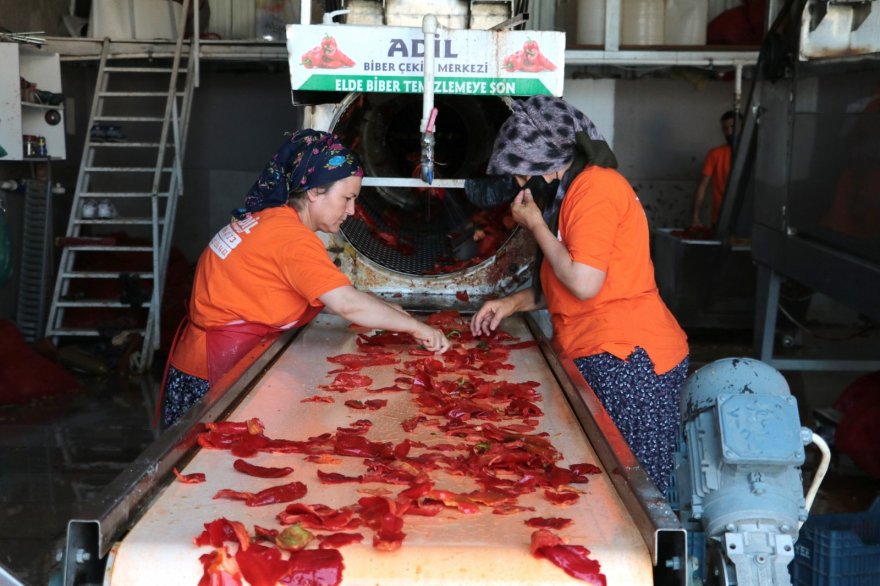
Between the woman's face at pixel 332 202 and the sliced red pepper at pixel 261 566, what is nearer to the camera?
the sliced red pepper at pixel 261 566

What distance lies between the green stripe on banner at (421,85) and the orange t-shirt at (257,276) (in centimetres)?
94

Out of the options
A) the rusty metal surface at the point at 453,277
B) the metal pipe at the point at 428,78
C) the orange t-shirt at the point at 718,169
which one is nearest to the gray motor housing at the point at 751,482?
the metal pipe at the point at 428,78

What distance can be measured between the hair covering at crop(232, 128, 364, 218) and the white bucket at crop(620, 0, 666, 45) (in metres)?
6.56

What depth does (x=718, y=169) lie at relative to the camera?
9516 millimetres

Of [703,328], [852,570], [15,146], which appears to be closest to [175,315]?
[15,146]

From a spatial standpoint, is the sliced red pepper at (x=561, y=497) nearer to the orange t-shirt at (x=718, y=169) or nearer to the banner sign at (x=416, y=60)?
the banner sign at (x=416, y=60)

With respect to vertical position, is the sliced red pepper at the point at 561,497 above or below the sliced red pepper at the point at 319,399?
above

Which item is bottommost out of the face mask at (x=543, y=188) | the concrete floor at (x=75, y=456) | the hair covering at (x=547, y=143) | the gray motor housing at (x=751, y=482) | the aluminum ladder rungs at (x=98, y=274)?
the concrete floor at (x=75, y=456)

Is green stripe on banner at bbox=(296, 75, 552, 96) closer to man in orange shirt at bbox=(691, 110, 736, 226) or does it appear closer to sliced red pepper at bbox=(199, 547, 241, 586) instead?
sliced red pepper at bbox=(199, 547, 241, 586)

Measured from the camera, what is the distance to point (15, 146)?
7664mm

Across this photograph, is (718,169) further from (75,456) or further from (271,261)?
(271,261)

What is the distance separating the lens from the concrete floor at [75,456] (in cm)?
472

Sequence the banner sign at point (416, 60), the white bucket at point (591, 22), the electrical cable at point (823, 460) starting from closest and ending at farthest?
the electrical cable at point (823, 460), the banner sign at point (416, 60), the white bucket at point (591, 22)

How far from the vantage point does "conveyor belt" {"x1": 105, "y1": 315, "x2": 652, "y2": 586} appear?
1.81 meters
